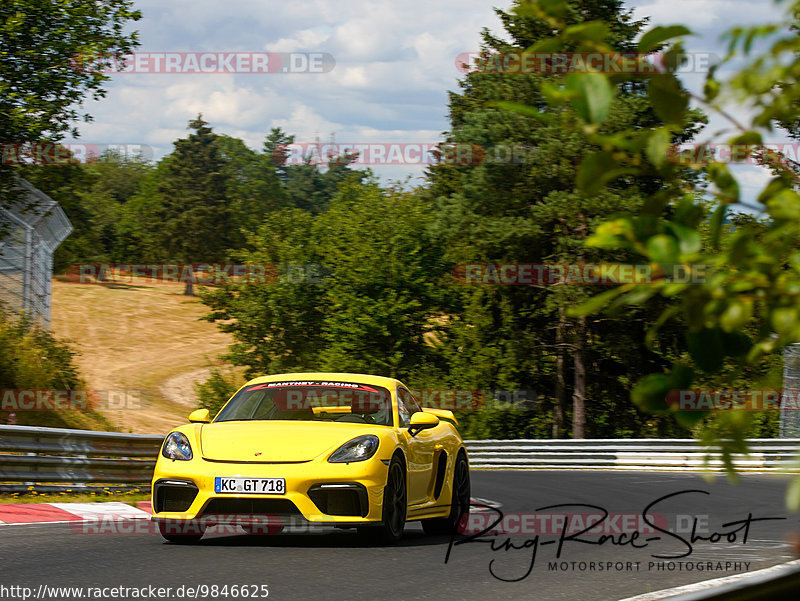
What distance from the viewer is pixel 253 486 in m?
7.46

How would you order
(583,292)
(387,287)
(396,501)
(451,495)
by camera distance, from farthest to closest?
(387,287), (583,292), (451,495), (396,501)

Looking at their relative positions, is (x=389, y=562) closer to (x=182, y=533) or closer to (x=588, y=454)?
(x=182, y=533)

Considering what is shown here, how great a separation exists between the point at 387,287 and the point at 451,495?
118 ft

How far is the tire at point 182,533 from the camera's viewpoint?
7.76m

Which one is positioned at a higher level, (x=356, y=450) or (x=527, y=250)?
(x=527, y=250)

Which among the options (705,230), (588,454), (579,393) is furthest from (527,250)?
(705,230)

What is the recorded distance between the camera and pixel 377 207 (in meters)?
47.9

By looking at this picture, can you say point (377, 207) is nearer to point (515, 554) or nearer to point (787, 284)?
point (515, 554)

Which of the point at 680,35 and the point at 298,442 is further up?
the point at 680,35

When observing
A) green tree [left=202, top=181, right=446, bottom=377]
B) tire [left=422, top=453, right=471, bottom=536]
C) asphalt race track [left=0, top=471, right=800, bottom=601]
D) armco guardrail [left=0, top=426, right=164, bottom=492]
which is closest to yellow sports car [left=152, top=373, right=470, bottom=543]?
asphalt race track [left=0, top=471, right=800, bottom=601]

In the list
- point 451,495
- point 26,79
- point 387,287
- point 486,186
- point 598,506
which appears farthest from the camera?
point 387,287

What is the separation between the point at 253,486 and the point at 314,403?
A: 160 centimetres

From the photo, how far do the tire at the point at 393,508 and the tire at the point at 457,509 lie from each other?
1.32m

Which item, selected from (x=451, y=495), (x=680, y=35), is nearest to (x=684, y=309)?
(x=680, y=35)
